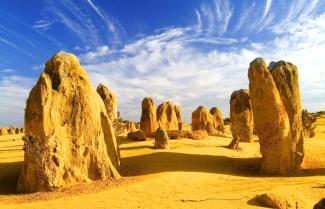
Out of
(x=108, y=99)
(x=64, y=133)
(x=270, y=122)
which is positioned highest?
(x=108, y=99)

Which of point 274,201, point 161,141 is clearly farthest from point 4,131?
point 274,201

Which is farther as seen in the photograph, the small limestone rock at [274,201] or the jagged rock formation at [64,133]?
the jagged rock formation at [64,133]

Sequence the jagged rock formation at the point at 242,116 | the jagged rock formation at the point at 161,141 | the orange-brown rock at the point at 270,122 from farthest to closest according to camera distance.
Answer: the jagged rock formation at the point at 242,116
the jagged rock formation at the point at 161,141
the orange-brown rock at the point at 270,122

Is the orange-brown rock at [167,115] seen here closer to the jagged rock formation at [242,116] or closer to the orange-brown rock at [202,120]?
the orange-brown rock at [202,120]

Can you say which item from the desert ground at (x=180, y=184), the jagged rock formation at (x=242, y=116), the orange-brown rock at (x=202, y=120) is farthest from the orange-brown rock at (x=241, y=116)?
the desert ground at (x=180, y=184)

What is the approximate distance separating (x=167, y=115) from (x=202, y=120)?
3.57 metres

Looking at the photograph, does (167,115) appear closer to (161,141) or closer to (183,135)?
(183,135)

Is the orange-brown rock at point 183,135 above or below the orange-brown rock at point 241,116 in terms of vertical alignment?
below

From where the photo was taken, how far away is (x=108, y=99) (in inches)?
1275

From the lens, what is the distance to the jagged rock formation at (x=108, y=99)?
105 ft

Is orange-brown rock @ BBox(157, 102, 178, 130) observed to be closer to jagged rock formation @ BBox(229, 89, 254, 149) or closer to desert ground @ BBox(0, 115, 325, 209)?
jagged rock formation @ BBox(229, 89, 254, 149)

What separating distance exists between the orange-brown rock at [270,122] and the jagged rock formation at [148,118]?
47.6ft

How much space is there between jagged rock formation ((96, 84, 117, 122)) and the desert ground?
368 inches

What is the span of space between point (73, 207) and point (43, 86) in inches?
233
